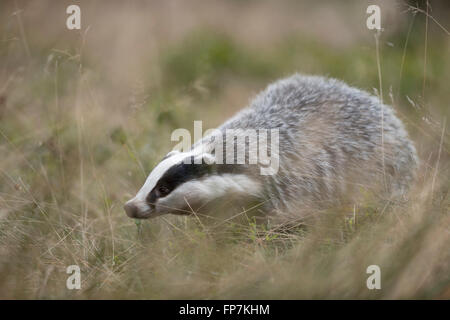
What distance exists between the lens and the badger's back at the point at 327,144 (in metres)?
3.73

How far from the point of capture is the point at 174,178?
335 centimetres

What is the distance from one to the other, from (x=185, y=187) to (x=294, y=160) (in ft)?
3.03

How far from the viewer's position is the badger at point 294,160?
3.39 meters

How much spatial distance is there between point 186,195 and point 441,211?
155cm

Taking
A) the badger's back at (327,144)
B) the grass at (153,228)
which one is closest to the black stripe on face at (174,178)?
the grass at (153,228)

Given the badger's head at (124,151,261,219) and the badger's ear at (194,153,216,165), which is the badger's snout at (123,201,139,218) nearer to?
the badger's head at (124,151,261,219)

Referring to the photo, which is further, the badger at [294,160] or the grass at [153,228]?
the badger at [294,160]

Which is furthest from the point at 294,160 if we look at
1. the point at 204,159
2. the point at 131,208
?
the point at 131,208

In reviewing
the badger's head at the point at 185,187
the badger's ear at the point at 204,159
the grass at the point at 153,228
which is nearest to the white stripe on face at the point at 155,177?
the badger's head at the point at 185,187

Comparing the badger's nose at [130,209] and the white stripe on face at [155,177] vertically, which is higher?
the white stripe on face at [155,177]

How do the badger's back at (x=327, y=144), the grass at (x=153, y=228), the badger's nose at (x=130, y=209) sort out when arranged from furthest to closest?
the badger's back at (x=327, y=144)
the badger's nose at (x=130, y=209)
the grass at (x=153, y=228)

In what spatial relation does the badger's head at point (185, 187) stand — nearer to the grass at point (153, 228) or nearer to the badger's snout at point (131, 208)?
the badger's snout at point (131, 208)

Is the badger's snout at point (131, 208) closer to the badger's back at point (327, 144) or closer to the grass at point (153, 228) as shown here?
the grass at point (153, 228)

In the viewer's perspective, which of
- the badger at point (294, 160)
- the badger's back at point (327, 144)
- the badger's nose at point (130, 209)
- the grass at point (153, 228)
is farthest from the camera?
the badger's back at point (327, 144)
